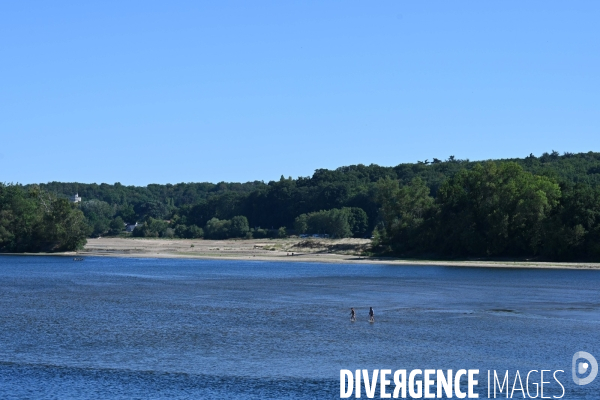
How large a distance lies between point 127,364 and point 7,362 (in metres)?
5.73

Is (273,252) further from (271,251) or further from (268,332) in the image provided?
(268,332)

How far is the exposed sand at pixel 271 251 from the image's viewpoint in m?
105

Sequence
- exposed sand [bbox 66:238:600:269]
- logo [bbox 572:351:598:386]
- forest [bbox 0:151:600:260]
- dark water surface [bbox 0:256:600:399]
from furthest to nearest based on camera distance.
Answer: exposed sand [bbox 66:238:600:269] → forest [bbox 0:151:600:260] → logo [bbox 572:351:598:386] → dark water surface [bbox 0:256:600:399]

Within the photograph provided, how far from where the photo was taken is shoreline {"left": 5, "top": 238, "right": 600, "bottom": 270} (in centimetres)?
10312

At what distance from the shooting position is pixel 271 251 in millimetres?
134875

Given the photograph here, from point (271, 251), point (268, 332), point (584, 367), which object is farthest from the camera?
point (271, 251)

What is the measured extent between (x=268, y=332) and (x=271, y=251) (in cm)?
8969

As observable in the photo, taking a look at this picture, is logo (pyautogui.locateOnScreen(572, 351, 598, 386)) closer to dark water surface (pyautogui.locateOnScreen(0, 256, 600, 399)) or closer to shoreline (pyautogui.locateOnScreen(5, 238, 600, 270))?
dark water surface (pyautogui.locateOnScreen(0, 256, 600, 399))

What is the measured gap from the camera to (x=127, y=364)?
118ft

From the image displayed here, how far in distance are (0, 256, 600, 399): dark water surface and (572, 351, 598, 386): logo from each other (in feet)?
1.50

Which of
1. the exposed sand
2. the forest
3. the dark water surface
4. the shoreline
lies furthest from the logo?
the forest

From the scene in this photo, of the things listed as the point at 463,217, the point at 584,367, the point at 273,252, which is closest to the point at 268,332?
the point at 584,367

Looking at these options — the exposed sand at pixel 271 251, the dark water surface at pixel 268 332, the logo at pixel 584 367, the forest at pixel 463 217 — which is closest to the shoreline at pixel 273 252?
the exposed sand at pixel 271 251

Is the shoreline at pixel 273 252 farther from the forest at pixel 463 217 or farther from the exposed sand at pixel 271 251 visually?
the forest at pixel 463 217
